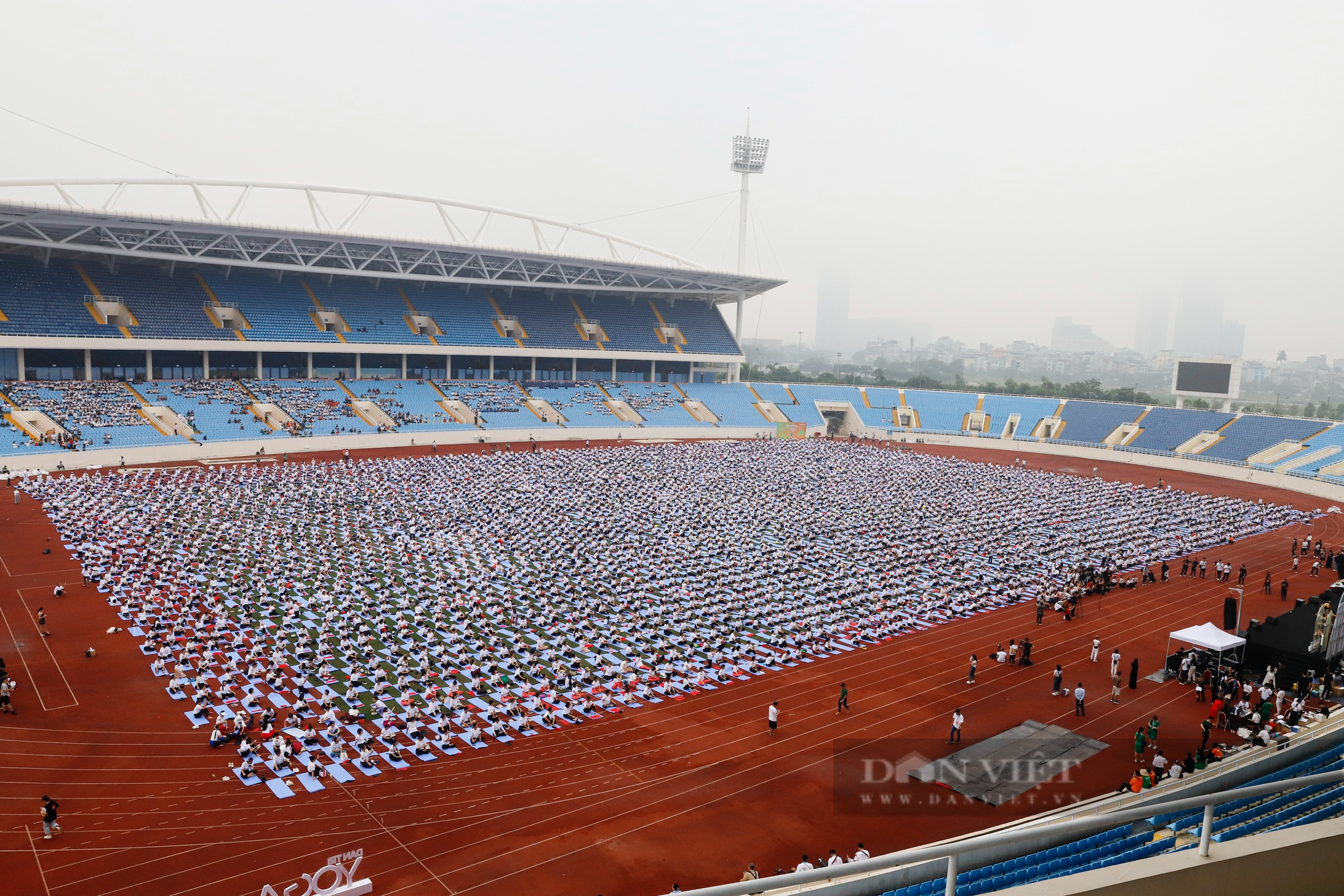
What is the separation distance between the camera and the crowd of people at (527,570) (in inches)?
674

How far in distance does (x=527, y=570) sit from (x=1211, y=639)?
17530 mm

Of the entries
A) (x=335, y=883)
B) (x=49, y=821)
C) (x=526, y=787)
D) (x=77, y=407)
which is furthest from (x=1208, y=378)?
(x=77, y=407)

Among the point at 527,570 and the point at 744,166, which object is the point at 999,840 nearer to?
the point at 527,570

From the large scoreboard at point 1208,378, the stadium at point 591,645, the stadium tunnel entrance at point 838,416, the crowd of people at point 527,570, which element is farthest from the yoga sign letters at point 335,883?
the large scoreboard at point 1208,378

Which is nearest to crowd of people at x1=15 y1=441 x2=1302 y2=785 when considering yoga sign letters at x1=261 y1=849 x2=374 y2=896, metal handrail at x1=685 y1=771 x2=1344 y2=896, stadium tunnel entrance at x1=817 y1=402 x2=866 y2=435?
yoga sign letters at x1=261 y1=849 x2=374 y2=896

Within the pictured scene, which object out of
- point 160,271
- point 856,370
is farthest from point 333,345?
point 856,370

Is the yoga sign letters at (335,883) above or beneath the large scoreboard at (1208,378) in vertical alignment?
beneath

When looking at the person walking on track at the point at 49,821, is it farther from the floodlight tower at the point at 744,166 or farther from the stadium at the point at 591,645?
the floodlight tower at the point at 744,166

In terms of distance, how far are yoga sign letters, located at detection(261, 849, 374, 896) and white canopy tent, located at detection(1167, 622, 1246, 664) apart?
16.8 meters

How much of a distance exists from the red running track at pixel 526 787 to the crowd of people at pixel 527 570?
3.22 feet

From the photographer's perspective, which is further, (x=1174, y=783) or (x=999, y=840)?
(x=1174, y=783)

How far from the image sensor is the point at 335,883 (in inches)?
415

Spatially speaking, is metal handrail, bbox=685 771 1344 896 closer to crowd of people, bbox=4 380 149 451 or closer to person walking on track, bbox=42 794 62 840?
person walking on track, bbox=42 794 62 840

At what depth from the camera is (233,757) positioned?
14.2 m
